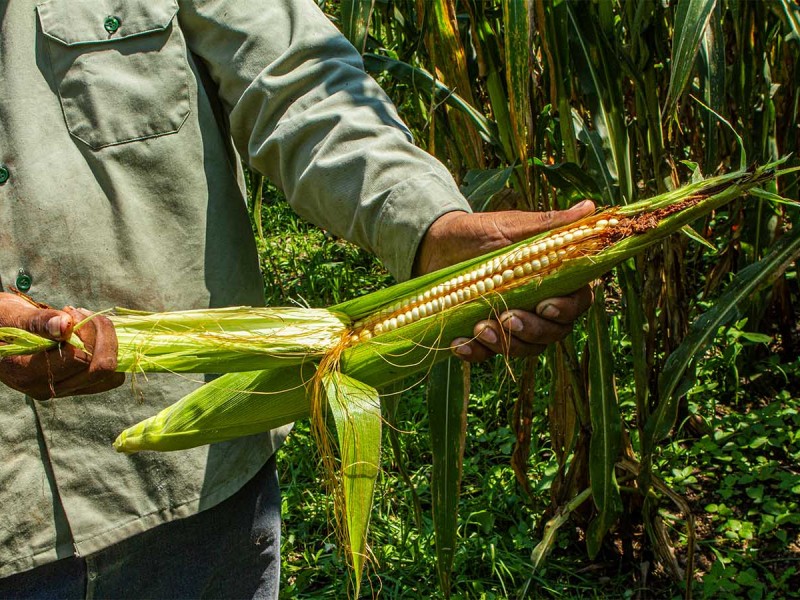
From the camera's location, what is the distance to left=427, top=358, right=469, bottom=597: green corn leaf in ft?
5.32

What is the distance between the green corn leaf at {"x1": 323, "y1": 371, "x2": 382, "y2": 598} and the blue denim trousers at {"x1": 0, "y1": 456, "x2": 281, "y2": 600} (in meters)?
0.40

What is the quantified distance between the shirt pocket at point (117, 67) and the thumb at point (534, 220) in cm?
55

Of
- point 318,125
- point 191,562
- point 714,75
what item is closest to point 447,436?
point 191,562

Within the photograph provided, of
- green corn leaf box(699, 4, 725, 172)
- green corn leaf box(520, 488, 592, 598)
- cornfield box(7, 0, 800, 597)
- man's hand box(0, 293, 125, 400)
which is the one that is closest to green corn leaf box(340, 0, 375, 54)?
cornfield box(7, 0, 800, 597)

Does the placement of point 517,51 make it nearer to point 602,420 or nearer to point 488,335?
point 488,335

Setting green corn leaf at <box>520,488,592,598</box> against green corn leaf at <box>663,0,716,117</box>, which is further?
green corn leaf at <box>520,488,592,598</box>

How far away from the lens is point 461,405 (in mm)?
1628

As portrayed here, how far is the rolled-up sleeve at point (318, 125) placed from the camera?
1284mm

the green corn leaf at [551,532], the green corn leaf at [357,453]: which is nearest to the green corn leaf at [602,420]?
the green corn leaf at [551,532]

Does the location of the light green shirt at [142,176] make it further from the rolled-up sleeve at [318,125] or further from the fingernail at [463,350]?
the fingernail at [463,350]

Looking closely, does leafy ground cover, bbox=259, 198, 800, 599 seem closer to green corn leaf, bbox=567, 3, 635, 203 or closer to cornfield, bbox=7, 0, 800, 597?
cornfield, bbox=7, 0, 800, 597

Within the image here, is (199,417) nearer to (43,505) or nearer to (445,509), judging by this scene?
(43,505)

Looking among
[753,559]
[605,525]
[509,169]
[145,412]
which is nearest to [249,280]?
[145,412]

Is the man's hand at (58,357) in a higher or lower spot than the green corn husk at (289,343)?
higher
